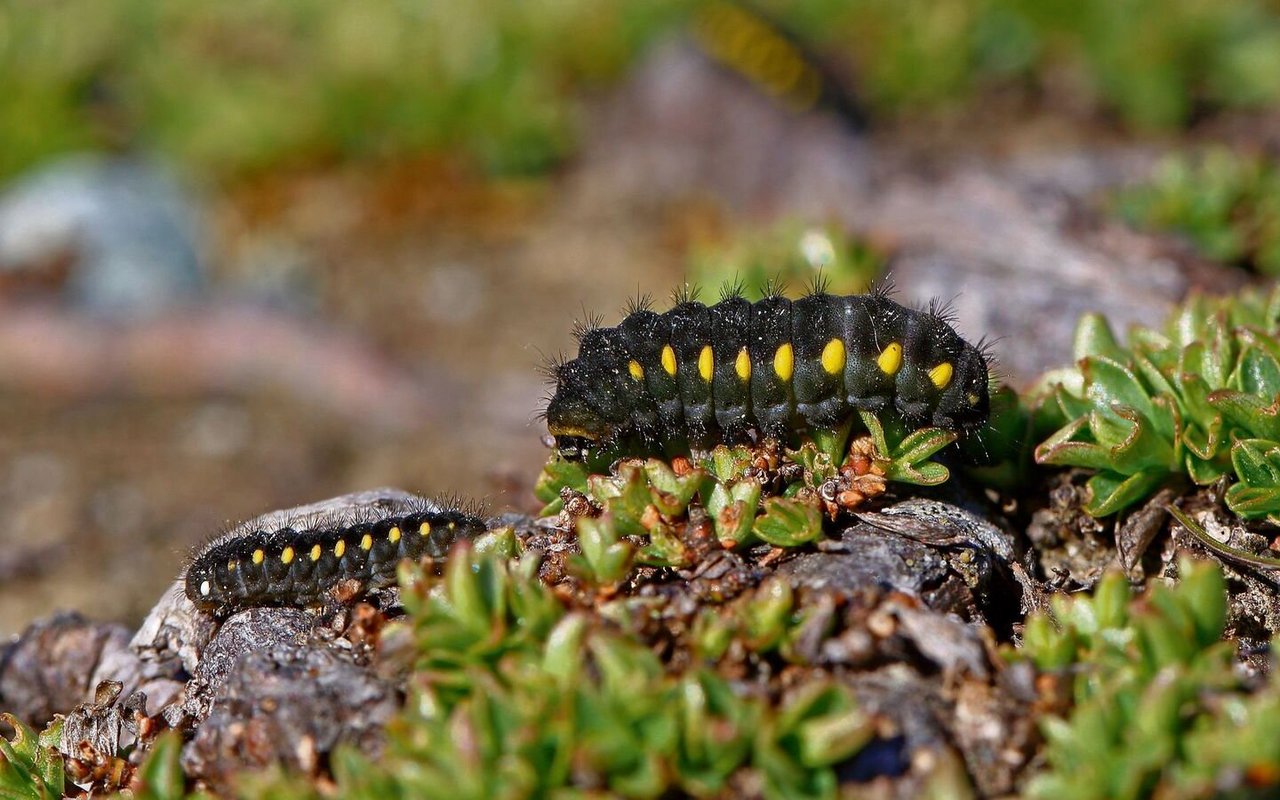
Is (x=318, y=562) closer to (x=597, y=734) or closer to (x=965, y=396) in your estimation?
(x=597, y=734)

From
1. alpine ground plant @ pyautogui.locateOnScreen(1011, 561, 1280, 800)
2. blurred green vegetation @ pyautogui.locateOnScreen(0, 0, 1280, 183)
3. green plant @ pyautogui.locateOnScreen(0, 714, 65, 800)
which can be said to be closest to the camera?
alpine ground plant @ pyautogui.locateOnScreen(1011, 561, 1280, 800)

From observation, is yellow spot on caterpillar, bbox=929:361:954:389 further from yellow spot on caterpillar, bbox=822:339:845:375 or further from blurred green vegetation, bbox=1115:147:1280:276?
blurred green vegetation, bbox=1115:147:1280:276

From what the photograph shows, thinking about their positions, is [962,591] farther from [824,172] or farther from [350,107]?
[350,107]

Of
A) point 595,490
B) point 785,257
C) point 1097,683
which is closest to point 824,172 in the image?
point 785,257

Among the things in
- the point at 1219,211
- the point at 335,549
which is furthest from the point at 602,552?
the point at 1219,211

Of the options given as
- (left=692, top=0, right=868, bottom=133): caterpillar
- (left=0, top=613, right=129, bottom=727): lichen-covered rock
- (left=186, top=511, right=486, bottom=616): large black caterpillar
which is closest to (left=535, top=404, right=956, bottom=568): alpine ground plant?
(left=186, top=511, right=486, bottom=616): large black caterpillar

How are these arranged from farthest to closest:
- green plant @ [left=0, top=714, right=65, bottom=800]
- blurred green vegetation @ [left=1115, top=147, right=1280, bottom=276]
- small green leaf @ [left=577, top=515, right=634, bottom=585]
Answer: blurred green vegetation @ [left=1115, top=147, right=1280, bottom=276] < green plant @ [left=0, top=714, right=65, bottom=800] < small green leaf @ [left=577, top=515, right=634, bottom=585]

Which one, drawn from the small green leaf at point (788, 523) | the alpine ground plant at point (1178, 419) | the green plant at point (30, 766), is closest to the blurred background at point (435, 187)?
the alpine ground plant at point (1178, 419)

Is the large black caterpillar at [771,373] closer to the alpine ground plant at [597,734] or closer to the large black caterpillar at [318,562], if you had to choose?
the large black caterpillar at [318,562]
